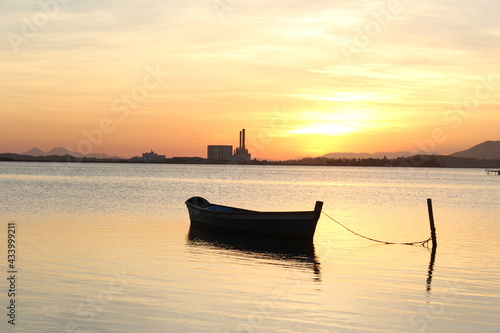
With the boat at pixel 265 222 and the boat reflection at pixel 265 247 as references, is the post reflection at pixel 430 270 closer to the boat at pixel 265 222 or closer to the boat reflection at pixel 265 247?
the boat reflection at pixel 265 247

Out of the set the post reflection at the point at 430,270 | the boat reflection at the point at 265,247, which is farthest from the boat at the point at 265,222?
the post reflection at the point at 430,270

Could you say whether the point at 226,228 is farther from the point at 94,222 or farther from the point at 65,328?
the point at 65,328

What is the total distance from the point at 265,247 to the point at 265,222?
2.23 meters

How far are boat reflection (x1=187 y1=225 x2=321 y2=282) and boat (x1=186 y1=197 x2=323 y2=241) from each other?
0.34m

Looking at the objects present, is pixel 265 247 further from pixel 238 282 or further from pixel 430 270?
pixel 238 282

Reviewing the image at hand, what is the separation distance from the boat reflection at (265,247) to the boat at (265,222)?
34 centimetres

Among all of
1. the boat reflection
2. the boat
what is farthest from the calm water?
the boat

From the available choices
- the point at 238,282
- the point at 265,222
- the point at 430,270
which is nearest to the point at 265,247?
the point at 265,222

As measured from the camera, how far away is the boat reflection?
1040 inches

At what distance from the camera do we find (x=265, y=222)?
32.6 m

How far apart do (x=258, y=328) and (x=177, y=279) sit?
6.50 metres

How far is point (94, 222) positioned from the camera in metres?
40.6

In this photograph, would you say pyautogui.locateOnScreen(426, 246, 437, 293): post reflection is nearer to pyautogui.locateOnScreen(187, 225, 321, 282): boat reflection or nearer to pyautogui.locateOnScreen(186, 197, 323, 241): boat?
pyautogui.locateOnScreen(187, 225, 321, 282): boat reflection

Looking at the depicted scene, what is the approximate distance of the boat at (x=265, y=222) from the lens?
3173 centimetres
